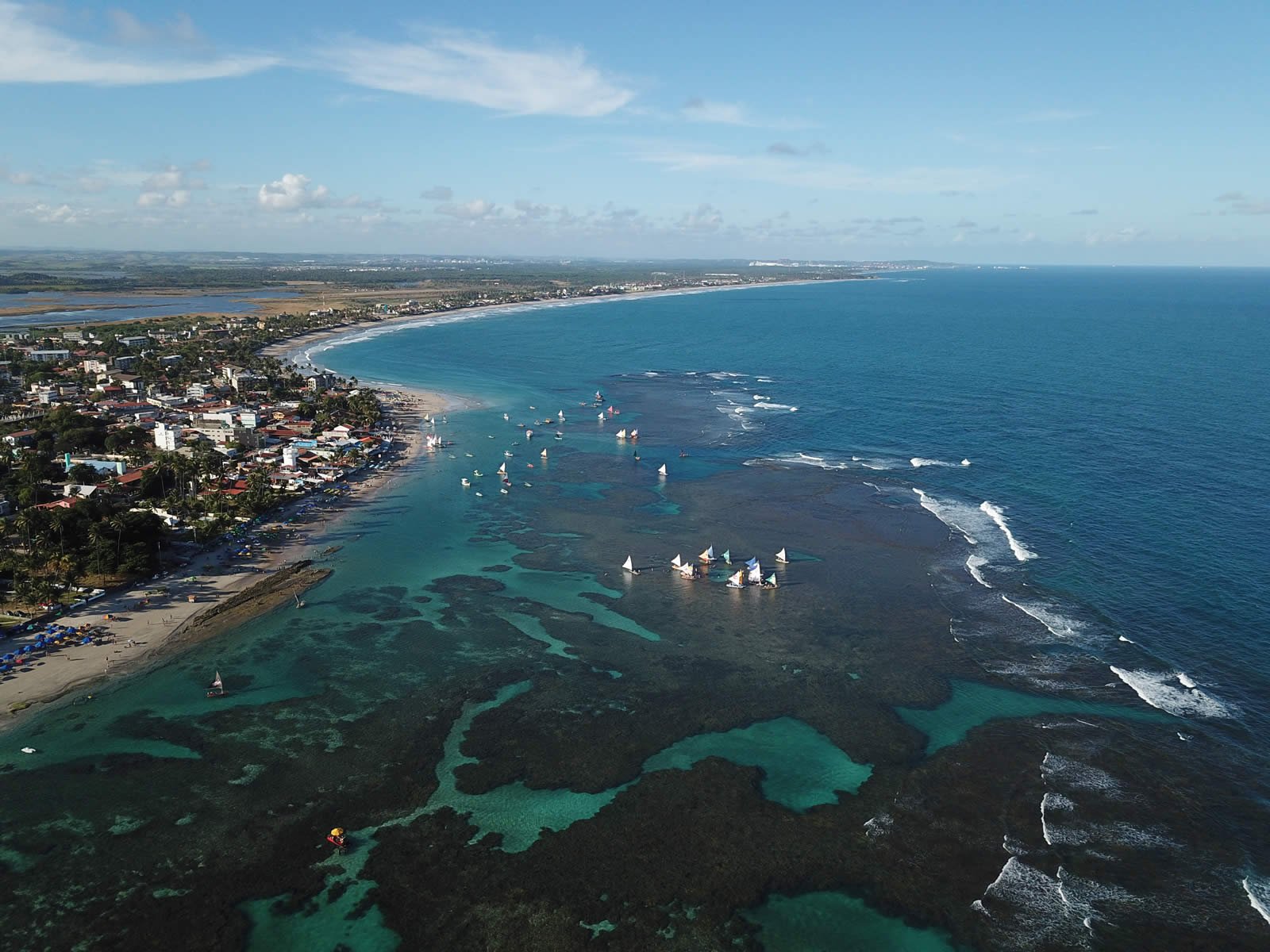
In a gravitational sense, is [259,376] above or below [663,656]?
above

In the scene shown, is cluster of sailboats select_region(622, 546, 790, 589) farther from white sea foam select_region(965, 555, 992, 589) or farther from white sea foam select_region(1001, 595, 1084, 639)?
white sea foam select_region(1001, 595, 1084, 639)

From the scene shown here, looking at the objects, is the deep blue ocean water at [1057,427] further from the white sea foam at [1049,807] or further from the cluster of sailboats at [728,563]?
the cluster of sailboats at [728,563]

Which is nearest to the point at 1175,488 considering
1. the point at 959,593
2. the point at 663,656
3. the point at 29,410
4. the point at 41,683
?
the point at 959,593

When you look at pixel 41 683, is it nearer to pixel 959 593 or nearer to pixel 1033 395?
pixel 959 593

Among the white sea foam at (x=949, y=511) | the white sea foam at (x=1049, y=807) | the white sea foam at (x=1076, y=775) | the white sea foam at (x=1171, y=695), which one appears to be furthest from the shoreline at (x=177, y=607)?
the white sea foam at (x=1171, y=695)

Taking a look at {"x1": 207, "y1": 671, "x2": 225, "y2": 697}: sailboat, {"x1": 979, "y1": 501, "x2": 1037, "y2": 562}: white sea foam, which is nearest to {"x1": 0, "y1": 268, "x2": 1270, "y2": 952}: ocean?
{"x1": 979, "y1": 501, "x2": 1037, "y2": 562}: white sea foam

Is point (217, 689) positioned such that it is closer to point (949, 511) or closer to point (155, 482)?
point (155, 482)

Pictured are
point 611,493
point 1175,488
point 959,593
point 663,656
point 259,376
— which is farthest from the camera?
point 259,376
